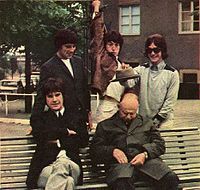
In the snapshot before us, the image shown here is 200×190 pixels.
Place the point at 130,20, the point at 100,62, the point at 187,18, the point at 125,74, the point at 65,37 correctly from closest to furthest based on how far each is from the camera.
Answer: the point at 65,37, the point at 125,74, the point at 100,62, the point at 187,18, the point at 130,20

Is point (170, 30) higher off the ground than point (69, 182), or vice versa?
point (170, 30)

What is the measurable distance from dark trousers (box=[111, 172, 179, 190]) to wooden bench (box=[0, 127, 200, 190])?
2.2 inches

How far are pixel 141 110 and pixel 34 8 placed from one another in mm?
11212

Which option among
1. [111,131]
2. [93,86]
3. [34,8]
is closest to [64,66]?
[93,86]

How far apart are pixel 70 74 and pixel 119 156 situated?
73cm

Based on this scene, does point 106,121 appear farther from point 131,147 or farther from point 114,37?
point 114,37

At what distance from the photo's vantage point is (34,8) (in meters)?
15.7

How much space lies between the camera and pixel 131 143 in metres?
4.52

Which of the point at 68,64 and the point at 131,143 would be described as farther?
the point at 68,64

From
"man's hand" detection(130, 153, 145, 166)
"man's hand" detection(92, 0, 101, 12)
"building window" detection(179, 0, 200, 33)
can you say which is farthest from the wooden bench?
"building window" detection(179, 0, 200, 33)

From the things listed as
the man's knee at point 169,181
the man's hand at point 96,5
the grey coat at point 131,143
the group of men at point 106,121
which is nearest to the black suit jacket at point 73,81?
the group of men at point 106,121

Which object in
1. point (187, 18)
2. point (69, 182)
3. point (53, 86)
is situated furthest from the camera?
point (187, 18)

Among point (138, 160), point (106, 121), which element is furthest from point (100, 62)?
point (138, 160)

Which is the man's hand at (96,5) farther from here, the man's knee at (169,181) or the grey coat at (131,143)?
the man's knee at (169,181)
